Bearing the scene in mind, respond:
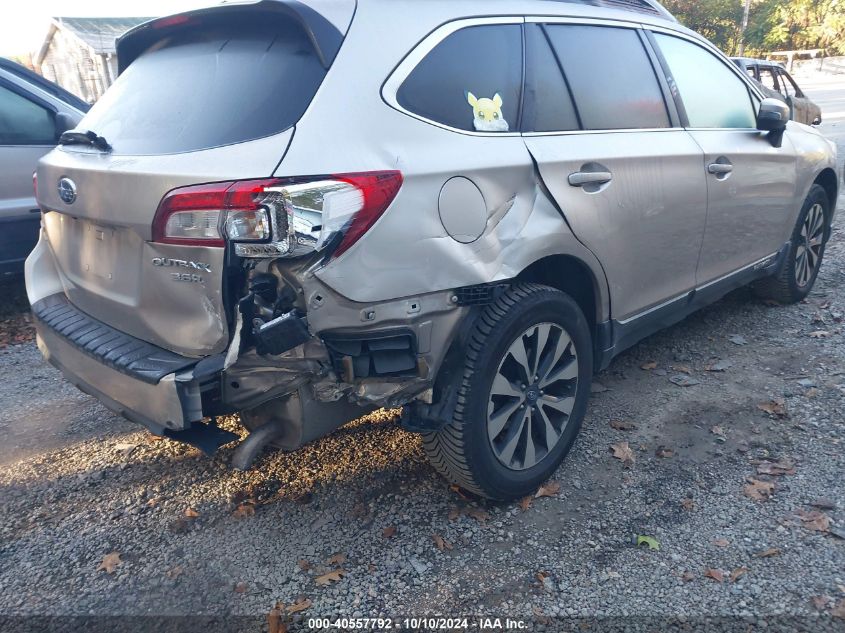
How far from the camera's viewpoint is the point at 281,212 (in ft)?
6.58

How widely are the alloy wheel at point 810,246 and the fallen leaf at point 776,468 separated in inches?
92.0

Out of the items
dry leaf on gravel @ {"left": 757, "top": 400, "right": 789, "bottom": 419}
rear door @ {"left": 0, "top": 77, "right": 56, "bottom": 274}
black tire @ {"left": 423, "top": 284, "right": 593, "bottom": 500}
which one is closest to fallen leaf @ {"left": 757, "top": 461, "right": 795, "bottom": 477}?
dry leaf on gravel @ {"left": 757, "top": 400, "right": 789, "bottom": 419}

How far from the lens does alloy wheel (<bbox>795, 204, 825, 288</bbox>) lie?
Answer: 4934mm

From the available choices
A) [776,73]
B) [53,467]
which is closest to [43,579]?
[53,467]

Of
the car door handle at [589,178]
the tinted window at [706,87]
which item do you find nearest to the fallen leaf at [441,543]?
the car door handle at [589,178]

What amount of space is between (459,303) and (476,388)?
340 millimetres

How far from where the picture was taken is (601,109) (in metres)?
3.11

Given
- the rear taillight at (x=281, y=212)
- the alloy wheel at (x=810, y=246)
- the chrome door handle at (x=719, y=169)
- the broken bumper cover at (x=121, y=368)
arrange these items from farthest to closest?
the alloy wheel at (x=810, y=246)
the chrome door handle at (x=719, y=169)
the broken bumper cover at (x=121, y=368)
the rear taillight at (x=281, y=212)

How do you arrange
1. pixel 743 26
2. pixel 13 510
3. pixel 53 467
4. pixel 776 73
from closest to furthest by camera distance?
pixel 13 510, pixel 53 467, pixel 776 73, pixel 743 26

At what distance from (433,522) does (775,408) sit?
205cm

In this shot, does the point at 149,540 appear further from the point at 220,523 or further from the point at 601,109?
the point at 601,109

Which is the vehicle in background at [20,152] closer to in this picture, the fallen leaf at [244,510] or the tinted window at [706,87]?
the fallen leaf at [244,510]

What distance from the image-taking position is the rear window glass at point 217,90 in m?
2.22

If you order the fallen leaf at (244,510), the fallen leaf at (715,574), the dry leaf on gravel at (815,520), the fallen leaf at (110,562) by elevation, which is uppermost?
the dry leaf on gravel at (815,520)
